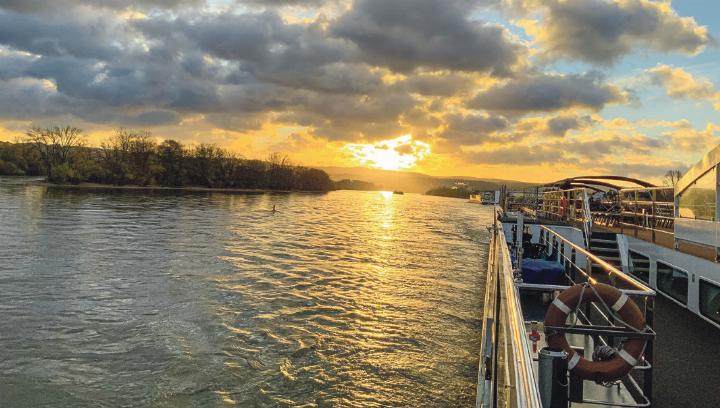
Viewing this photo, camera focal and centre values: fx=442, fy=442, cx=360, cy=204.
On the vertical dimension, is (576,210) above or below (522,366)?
above

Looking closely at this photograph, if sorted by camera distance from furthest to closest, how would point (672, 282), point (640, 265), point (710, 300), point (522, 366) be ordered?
point (640, 265), point (672, 282), point (710, 300), point (522, 366)

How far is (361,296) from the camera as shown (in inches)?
595

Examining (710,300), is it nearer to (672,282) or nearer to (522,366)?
(672,282)

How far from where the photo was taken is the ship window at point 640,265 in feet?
43.4

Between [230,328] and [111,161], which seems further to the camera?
[111,161]

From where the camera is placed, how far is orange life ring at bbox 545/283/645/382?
4738 millimetres

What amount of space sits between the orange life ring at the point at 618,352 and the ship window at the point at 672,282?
673 cm

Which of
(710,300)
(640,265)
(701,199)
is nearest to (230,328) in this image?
(710,300)

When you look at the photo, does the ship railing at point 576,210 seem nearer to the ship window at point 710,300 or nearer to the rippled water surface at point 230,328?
the rippled water surface at point 230,328

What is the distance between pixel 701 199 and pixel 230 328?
11865mm

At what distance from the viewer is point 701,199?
10.5m

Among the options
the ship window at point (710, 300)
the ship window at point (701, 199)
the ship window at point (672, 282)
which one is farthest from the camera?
the ship window at point (672, 282)

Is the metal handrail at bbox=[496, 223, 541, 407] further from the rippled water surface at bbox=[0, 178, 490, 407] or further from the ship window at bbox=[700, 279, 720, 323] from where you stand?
the ship window at bbox=[700, 279, 720, 323]

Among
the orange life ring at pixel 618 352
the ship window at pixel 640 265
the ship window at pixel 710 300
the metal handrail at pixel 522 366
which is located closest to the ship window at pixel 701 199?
the ship window at pixel 710 300
